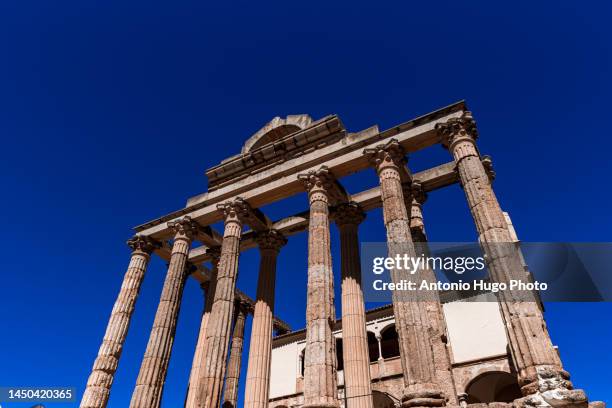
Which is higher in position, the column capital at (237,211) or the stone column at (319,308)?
the column capital at (237,211)

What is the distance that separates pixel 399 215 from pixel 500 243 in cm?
338

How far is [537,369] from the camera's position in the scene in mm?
9148

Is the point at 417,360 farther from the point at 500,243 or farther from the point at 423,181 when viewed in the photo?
the point at 423,181

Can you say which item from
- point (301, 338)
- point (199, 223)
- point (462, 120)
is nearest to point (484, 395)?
point (301, 338)

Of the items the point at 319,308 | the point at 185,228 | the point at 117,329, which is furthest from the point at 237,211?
the point at 117,329

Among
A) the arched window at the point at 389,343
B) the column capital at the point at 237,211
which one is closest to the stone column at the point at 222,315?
the column capital at the point at 237,211

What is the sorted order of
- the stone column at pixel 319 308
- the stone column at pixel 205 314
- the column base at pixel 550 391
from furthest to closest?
the stone column at pixel 205 314
the stone column at pixel 319 308
the column base at pixel 550 391

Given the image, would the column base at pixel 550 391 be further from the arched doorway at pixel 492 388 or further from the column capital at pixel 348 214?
the arched doorway at pixel 492 388

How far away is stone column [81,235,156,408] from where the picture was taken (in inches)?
671

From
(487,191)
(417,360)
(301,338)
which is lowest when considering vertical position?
(417,360)

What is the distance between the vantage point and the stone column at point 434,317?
13.4 meters

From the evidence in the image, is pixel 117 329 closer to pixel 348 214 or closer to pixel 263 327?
pixel 263 327

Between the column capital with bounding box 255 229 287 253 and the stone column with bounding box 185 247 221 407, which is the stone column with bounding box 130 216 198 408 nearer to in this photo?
the stone column with bounding box 185 247 221 407

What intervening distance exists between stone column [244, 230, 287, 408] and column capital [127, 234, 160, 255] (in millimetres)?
5948
